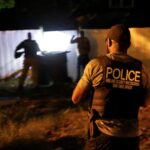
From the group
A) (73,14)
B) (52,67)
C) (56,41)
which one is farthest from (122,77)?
(73,14)

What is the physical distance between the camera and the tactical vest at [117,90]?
10.7 feet

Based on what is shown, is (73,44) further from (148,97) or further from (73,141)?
(148,97)

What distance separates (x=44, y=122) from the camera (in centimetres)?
816

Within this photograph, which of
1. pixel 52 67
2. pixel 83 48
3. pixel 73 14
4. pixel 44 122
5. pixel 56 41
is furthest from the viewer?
pixel 73 14

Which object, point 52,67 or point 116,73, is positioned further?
point 52,67

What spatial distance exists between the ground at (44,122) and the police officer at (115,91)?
10.3ft

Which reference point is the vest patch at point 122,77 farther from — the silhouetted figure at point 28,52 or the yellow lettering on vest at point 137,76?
the silhouetted figure at point 28,52


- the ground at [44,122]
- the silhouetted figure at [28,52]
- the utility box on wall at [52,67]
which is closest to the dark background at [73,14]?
the utility box on wall at [52,67]

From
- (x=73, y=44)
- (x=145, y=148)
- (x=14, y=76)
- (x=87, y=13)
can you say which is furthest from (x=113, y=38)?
(x=87, y=13)

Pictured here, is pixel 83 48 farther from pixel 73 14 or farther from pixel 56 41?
pixel 73 14

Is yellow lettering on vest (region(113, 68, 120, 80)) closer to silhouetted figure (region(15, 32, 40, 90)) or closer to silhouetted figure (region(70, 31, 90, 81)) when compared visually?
silhouetted figure (region(15, 32, 40, 90))

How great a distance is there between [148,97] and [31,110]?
618 cm

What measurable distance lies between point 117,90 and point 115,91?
0.8 inches

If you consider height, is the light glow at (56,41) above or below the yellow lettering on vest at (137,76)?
below
